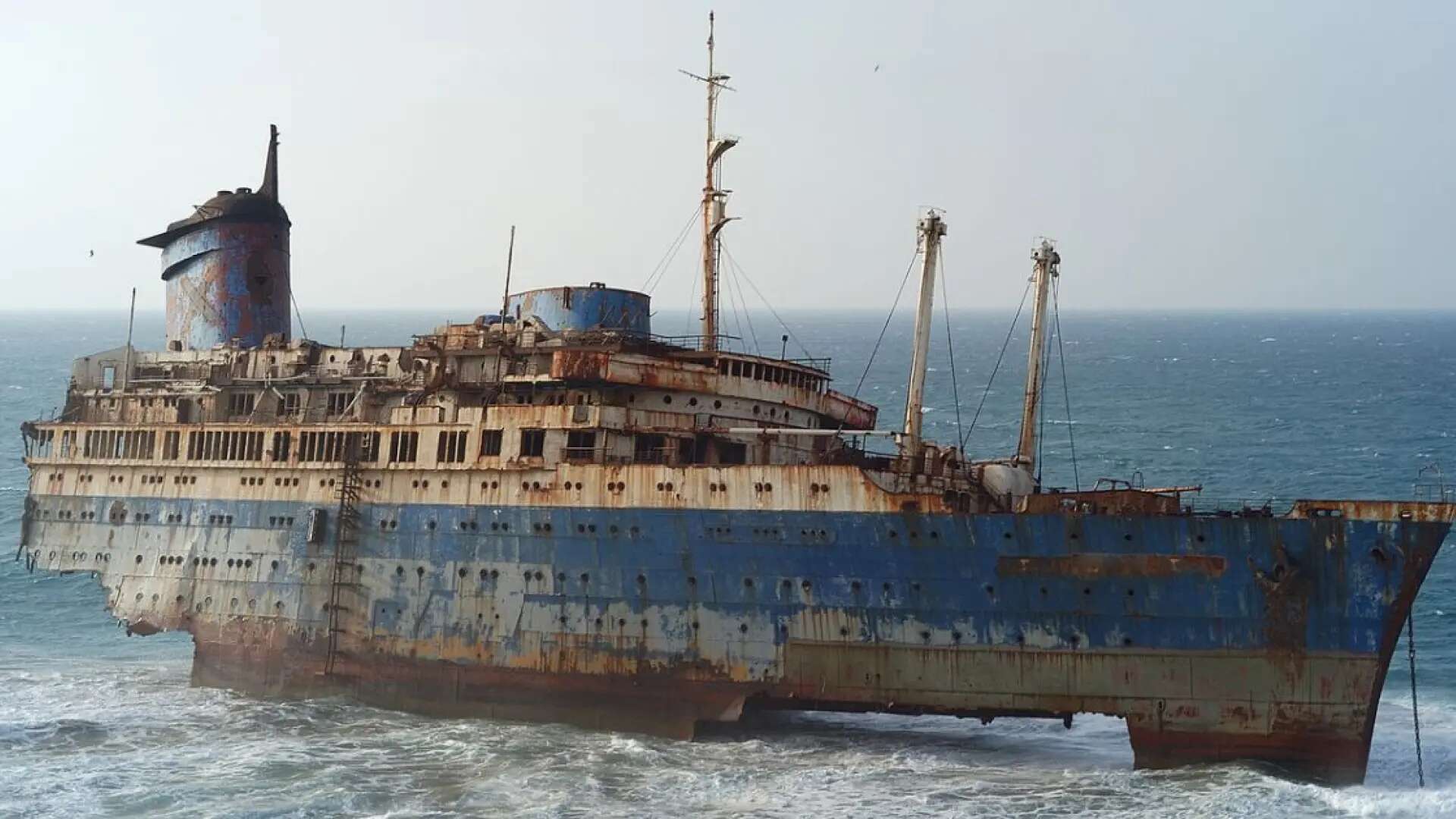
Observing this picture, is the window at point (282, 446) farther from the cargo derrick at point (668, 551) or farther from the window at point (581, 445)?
the window at point (581, 445)

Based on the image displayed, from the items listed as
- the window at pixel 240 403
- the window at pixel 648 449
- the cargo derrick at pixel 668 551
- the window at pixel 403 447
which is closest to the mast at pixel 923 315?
the cargo derrick at pixel 668 551

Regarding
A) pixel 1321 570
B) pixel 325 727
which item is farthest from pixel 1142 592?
pixel 325 727

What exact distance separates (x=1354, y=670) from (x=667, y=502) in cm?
1240

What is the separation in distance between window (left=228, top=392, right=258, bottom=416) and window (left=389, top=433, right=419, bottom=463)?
5.84m

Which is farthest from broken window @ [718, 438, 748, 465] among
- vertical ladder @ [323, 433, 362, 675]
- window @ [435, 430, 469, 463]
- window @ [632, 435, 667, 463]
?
vertical ladder @ [323, 433, 362, 675]

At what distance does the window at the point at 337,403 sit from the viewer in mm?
32787

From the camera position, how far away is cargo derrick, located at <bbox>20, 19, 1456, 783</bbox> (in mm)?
24969

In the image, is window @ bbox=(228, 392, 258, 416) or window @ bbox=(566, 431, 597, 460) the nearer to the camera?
window @ bbox=(566, 431, 597, 460)

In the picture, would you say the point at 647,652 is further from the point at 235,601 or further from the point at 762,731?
the point at 235,601

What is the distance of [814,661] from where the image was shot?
1053 inches

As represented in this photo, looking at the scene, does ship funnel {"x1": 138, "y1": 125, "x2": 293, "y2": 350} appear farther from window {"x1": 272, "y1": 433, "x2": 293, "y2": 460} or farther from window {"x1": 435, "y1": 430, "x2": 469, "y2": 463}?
window {"x1": 435, "y1": 430, "x2": 469, "y2": 463}

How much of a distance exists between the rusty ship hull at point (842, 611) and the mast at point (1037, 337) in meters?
3.92

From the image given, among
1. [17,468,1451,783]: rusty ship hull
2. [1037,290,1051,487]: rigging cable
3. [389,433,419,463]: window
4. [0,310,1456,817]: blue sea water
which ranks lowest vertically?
[0,310,1456,817]: blue sea water

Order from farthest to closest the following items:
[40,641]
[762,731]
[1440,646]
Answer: [40,641] → [1440,646] → [762,731]
